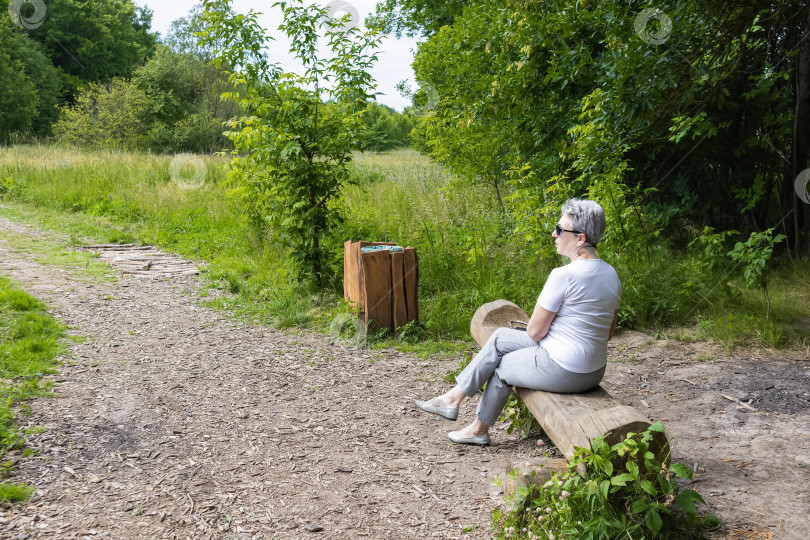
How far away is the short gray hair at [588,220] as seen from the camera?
3.33 meters

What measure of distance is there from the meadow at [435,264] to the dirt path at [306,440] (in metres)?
0.51

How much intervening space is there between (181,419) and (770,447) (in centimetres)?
382

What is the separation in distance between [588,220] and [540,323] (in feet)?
2.09

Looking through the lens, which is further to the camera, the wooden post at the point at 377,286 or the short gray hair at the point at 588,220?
the wooden post at the point at 377,286

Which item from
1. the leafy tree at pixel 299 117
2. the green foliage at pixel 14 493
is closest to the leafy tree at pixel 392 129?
the leafy tree at pixel 299 117

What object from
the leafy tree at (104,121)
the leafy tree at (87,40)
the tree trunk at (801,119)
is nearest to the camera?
the tree trunk at (801,119)

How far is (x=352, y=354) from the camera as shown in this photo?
5.74 metres

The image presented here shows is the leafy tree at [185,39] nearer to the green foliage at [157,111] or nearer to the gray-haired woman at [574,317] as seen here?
the green foliage at [157,111]

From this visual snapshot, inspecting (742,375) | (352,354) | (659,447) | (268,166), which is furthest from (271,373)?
(742,375)

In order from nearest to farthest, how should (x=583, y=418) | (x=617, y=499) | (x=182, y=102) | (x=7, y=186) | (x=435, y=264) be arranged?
(x=617, y=499) < (x=583, y=418) < (x=435, y=264) < (x=7, y=186) < (x=182, y=102)

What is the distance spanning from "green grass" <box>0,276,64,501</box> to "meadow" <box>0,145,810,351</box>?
199 cm

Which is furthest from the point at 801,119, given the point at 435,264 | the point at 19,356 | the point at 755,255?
the point at 19,356

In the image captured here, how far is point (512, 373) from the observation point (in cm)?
351

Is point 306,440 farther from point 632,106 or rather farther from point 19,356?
point 632,106
